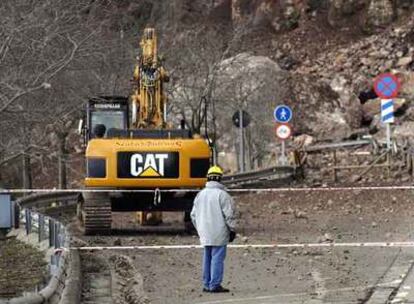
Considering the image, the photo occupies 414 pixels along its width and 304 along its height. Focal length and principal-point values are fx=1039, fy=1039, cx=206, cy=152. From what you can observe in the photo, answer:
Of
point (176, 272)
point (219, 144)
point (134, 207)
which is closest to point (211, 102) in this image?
point (219, 144)

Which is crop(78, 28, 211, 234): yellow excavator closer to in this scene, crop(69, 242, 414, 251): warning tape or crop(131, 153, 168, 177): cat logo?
crop(131, 153, 168, 177): cat logo

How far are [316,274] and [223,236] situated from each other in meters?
1.92

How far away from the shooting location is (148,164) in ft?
63.8

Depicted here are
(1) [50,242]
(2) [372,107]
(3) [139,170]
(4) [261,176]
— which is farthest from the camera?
(2) [372,107]

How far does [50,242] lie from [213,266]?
Answer: 4.00 metres

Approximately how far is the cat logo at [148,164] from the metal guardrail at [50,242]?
6.95 ft

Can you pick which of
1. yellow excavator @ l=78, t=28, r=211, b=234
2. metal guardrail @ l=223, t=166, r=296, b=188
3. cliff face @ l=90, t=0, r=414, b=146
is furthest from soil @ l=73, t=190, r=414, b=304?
cliff face @ l=90, t=0, r=414, b=146

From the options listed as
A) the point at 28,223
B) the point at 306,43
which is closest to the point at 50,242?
the point at 28,223

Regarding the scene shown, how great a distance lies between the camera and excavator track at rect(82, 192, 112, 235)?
19600 mm

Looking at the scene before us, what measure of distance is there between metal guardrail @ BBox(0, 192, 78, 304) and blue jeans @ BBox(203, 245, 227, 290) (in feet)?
5.57

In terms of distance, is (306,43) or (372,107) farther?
(306,43)

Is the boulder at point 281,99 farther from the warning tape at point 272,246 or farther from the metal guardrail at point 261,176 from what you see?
the warning tape at point 272,246

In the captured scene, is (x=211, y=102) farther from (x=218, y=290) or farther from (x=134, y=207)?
(x=218, y=290)

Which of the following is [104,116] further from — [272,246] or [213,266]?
[213,266]
